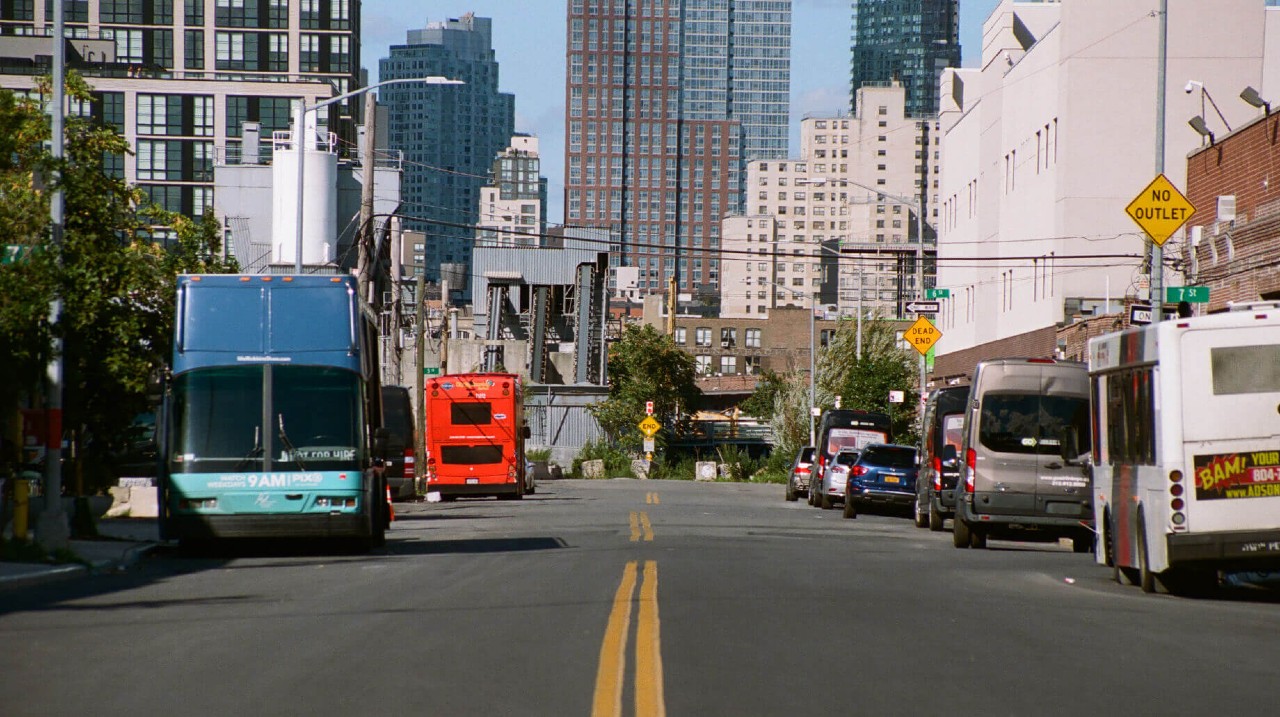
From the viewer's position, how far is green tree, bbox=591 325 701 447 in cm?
8488

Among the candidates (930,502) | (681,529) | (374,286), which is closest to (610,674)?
(681,529)

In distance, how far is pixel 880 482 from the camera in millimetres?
35125

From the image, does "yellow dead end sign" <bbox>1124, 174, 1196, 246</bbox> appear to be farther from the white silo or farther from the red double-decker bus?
the white silo

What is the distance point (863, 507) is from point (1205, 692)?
26326mm

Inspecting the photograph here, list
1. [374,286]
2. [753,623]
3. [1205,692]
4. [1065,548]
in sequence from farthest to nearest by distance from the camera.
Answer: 1. [374,286]
2. [1065,548]
3. [753,623]
4. [1205,692]

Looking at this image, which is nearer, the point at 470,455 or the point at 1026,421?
the point at 1026,421

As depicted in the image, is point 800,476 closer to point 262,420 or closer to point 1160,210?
point 1160,210

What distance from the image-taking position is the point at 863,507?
35.8m

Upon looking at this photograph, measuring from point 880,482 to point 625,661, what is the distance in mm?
25509

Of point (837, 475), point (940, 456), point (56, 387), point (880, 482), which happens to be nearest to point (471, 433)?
point (837, 475)

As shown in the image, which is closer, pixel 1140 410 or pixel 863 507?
pixel 1140 410

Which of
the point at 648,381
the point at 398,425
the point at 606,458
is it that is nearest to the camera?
the point at 398,425

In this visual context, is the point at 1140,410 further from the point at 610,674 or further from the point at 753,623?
the point at 610,674

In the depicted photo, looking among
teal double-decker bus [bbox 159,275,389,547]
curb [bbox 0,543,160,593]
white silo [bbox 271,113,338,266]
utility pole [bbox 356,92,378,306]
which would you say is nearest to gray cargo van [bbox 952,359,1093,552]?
teal double-decker bus [bbox 159,275,389,547]
